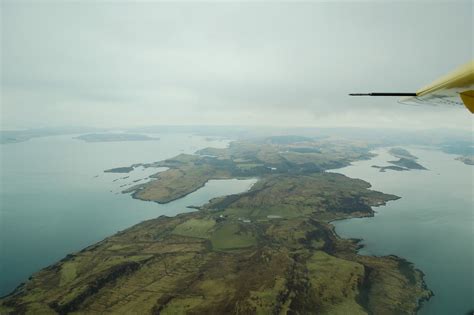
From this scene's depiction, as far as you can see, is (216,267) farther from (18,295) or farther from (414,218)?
(414,218)

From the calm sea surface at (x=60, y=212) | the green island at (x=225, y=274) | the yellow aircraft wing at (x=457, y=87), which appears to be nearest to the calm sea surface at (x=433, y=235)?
the green island at (x=225, y=274)

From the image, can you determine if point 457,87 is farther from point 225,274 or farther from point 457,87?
point 225,274

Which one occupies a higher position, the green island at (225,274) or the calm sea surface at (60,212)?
the calm sea surface at (60,212)

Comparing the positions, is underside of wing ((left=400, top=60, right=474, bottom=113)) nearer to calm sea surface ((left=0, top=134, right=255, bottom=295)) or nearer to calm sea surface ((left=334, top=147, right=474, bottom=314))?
calm sea surface ((left=334, top=147, right=474, bottom=314))

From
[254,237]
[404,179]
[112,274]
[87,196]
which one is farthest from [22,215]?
[404,179]

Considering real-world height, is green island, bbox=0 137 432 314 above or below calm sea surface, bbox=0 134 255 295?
below

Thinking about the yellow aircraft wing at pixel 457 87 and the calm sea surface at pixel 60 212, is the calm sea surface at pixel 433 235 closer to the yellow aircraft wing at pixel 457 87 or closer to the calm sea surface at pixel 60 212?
the yellow aircraft wing at pixel 457 87

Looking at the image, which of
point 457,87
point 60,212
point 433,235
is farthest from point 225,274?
point 60,212

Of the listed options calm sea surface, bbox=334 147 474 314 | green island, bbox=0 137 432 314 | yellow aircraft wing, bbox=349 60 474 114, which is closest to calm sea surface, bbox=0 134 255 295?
green island, bbox=0 137 432 314
